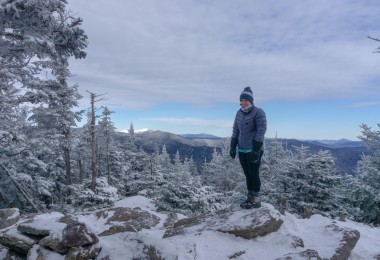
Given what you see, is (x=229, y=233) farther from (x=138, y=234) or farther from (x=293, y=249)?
(x=138, y=234)

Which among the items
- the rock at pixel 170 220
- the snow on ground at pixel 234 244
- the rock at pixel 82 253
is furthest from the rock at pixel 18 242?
the rock at pixel 170 220

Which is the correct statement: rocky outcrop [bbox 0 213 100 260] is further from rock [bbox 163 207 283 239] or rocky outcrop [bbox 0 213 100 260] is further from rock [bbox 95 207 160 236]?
rock [bbox 95 207 160 236]

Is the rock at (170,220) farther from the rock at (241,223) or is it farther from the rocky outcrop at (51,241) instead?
the rocky outcrop at (51,241)

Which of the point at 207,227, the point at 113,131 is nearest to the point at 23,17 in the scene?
the point at 207,227

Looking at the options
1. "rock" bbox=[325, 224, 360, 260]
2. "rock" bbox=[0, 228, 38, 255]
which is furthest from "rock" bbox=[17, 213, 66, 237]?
"rock" bbox=[325, 224, 360, 260]

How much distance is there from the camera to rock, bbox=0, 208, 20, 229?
10.2m

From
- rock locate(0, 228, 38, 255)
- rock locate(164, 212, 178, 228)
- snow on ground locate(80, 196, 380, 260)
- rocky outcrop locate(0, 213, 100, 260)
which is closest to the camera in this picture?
rocky outcrop locate(0, 213, 100, 260)

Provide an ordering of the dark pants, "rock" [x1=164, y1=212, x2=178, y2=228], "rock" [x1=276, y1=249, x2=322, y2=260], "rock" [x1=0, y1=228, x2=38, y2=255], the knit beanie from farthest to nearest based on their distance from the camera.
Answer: "rock" [x1=164, y1=212, x2=178, y2=228]
the dark pants
the knit beanie
"rock" [x1=276, y1=249, x2=322, y2=260]
"rock" [x1=0, y1=228, x2=38, y2=255]

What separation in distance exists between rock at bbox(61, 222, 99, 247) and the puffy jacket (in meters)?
4.50

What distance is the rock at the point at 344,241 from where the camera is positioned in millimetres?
7418

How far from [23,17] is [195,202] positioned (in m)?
15.1

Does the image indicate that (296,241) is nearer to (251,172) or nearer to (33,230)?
(251,172)

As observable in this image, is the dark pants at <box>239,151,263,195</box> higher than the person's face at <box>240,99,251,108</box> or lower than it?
lower

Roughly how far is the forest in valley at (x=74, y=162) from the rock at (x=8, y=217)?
638 millimetres
